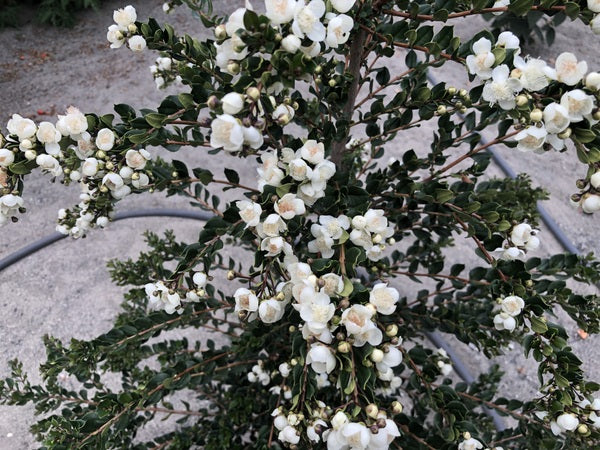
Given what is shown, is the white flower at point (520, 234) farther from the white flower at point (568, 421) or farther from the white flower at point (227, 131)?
the white flower at point (227, 131)

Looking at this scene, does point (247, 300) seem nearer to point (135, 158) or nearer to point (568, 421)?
point (135, 158)

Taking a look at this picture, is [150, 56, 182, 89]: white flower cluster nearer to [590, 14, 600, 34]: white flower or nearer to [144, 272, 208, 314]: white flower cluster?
[144, 272, 208, 314]: white flower cluster

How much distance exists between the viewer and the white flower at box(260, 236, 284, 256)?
63 centimetres

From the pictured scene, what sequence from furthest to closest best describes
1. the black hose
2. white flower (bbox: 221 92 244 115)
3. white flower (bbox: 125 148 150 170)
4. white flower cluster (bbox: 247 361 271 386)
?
the black hose < white flower cluster (bbox: 247 361 271 386) < white flower (bbox: 125 148 150 170) < white flower (bbox: 221 92 244 115)

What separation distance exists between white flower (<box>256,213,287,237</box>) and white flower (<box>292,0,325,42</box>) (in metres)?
0.23

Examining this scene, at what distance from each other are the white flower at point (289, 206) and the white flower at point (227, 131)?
13cm

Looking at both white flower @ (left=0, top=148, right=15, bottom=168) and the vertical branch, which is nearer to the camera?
white flower @ (left=0, top=148, right=15, bottom=168)

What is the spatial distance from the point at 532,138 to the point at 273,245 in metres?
0.37

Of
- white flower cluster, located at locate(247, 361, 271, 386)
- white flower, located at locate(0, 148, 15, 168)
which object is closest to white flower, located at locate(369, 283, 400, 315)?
white flower, located at locate(0, 148, 15, 168)

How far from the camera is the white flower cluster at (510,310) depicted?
0.73 m

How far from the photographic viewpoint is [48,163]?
66 cm

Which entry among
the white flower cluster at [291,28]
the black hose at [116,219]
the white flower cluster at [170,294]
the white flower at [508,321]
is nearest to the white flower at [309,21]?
the white flower cluster at [291,28]

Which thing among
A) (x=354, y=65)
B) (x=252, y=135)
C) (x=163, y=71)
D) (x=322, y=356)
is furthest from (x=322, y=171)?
(x=163, y=71)

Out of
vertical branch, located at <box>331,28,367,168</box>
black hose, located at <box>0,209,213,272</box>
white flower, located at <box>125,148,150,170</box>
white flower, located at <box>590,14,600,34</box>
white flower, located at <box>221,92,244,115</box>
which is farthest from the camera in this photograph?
black hose, located at <box>0,209,213,272</box>
